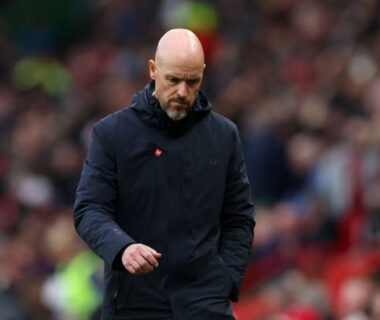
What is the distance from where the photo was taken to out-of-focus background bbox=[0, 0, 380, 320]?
34.5 ft

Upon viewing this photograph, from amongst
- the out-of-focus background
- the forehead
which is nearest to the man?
the forehead

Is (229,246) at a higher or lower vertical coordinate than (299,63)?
lower

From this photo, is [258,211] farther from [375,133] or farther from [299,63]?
[299,63]

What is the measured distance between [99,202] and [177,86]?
0.60 metres

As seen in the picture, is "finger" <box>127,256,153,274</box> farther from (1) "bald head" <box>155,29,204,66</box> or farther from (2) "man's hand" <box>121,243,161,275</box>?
(1) "bald head" <box>155,29,204,66</box>

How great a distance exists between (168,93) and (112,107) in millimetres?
8563

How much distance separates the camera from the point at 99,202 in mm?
6305

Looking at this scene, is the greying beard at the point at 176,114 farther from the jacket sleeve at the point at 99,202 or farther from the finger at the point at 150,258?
the finger at the point at 150,258

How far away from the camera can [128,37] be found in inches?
701

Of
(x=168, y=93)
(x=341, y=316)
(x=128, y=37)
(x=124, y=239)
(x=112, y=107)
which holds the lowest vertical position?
(x=341, y=316)

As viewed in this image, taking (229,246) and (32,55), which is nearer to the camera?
(229,246)

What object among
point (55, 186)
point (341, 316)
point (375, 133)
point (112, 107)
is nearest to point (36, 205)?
point (55, 186)

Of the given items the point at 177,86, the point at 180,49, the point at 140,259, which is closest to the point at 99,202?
the point at 140,259

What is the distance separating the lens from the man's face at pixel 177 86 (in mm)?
6277
